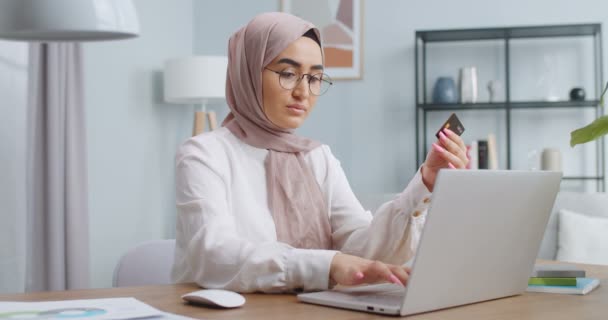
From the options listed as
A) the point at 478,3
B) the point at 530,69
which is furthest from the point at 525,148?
the point at 478,3

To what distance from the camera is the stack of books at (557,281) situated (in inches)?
51.9

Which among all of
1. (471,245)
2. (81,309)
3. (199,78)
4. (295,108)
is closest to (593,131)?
(471,245)

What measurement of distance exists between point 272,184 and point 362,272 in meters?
0.45

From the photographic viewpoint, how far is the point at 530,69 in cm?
466

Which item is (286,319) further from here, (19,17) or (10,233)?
(10,233)

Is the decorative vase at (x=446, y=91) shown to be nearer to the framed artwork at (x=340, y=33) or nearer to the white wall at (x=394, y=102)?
the white wall at (x=394, y=102)

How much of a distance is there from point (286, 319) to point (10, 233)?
224cm

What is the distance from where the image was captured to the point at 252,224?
1.56 meters

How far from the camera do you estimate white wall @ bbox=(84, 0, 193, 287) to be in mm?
3752

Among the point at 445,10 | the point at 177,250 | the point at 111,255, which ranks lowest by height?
the point at 111,255

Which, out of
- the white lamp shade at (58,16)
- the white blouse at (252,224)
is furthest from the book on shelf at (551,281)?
the white lamp shade at (58,16)

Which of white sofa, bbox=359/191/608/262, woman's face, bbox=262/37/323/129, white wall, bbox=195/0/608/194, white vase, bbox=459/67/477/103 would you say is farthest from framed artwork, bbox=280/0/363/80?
woman's face, bbox=262/37/323/129

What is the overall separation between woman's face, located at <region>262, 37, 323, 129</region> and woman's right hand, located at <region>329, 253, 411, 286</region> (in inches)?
16.3

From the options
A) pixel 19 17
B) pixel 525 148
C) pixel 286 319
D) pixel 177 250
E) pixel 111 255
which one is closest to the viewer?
pixel 286 319
